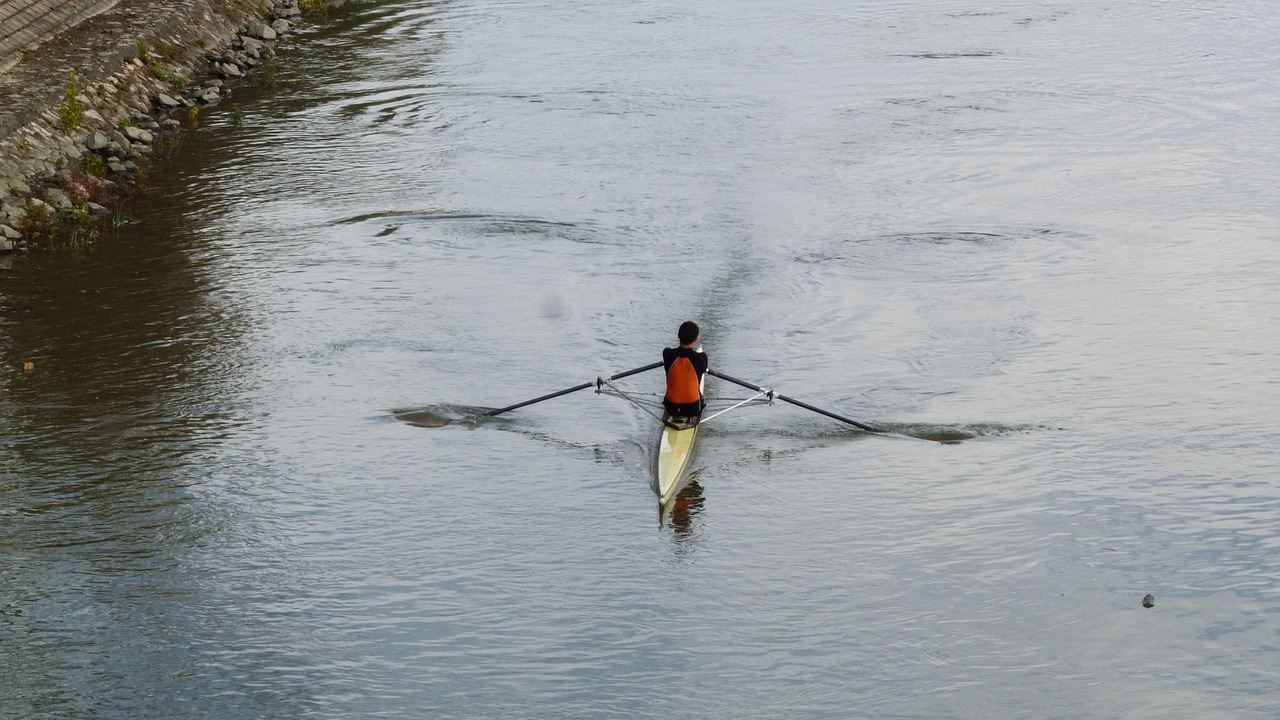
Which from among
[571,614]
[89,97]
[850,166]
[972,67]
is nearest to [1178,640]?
[571,614]

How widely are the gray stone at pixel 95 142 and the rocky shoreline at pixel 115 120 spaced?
18mm

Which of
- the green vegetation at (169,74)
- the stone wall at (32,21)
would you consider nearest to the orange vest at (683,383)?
the stone wall at (32,21)

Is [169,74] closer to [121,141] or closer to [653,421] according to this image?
[121,141]

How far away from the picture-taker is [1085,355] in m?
17.3

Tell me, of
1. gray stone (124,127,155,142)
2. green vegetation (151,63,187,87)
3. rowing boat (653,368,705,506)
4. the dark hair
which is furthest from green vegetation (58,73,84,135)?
the dark hair

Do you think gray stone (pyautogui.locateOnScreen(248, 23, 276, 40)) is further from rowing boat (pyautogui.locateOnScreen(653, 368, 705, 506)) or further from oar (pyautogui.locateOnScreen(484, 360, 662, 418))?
rowing boat (pyautogui.locateOnScreen(653, 368, 705, 506))

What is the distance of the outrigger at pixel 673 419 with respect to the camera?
14.0 m

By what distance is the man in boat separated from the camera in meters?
15.0

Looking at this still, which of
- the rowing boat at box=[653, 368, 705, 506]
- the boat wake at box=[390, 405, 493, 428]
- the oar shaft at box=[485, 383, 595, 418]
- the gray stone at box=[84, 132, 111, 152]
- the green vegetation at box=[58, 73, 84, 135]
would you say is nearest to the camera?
the rowing boat at box=[653, 368, 705, 506]

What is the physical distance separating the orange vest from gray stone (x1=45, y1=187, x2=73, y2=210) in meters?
12.4

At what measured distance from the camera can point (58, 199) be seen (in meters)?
22.4

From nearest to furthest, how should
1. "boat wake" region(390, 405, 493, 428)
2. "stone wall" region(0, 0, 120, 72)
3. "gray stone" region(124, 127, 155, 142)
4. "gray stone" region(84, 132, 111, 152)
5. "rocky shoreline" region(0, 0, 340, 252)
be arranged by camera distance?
1. "boat wake" region(390, 405, 493, 428)
2. "rocky shoreline" region(0, 0, 340, 252)
3. "gray stone" region(84, 132, 111, 152)
4. "gray stone" region(124, 127, 155, 142)
5. "stone wall" region(0, 0, 120, 72)

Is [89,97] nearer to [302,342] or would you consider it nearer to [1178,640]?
[302,342]

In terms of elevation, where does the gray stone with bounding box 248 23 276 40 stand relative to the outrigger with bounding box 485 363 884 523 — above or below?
above
